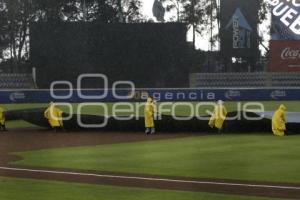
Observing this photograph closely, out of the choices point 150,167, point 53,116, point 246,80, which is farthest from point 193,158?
point 246,80

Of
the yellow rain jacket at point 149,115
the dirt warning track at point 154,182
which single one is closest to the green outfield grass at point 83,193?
the dirt warning track at point 154,182

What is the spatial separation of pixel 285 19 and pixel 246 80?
1375mm

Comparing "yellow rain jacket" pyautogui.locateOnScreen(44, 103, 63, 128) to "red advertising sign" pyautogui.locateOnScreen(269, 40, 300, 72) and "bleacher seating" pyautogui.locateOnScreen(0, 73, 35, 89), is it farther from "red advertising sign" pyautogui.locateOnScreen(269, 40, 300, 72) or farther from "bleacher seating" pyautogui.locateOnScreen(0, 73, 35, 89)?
"red advertising sign" pyautogui.locateOnScreen(269, 40, 300, 72)

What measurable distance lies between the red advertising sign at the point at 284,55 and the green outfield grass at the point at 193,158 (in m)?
2.83

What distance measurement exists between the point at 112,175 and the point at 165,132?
3.69 metres

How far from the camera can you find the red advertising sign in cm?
896

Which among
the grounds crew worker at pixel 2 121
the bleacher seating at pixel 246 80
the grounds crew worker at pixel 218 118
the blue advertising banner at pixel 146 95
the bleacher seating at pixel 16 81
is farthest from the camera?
the bleacher seating at pixel 246 80

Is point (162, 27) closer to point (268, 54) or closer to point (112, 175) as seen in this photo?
point (268, 54)

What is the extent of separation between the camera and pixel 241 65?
8.76 m

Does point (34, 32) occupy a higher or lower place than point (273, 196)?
higher

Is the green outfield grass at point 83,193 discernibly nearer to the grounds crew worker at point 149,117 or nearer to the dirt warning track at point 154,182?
the dirt warning track at point 154,182

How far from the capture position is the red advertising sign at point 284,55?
896 cm

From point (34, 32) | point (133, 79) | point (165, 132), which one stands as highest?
point (34, 32)

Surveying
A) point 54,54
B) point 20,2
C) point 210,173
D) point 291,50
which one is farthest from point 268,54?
point 210,173
